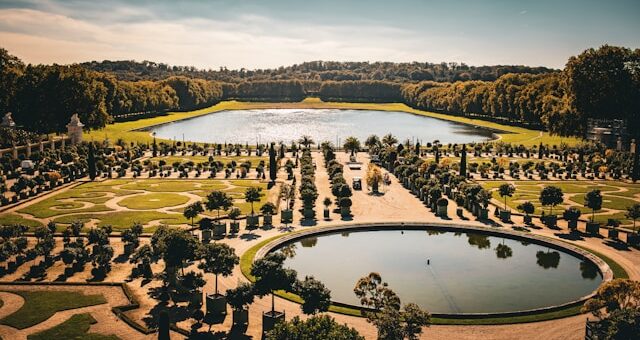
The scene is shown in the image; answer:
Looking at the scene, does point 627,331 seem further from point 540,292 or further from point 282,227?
point 282,227

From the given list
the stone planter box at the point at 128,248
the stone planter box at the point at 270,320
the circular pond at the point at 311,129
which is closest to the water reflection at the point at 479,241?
the stone planter box at the point at 270,320

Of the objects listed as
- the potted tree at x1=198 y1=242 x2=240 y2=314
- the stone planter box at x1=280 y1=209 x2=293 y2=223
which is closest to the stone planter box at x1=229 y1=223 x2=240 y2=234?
the stone planter box at x1=280 y1=209 x2=293 y2=223

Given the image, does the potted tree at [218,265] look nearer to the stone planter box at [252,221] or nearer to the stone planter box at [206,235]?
the stone planter box at [206,235]

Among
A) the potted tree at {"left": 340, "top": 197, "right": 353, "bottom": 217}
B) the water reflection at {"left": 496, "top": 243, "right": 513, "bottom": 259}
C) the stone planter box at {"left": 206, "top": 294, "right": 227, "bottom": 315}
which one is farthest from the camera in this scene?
the potted tree at {"left": 340, "top": 197, "right": 353, "bottom": 217}

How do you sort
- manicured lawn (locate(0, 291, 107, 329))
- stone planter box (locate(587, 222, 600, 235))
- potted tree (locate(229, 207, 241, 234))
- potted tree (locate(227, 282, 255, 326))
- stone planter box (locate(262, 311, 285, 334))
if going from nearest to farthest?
stone planter box (locate(262, 311, 285, 334)), potted tree (locate(227, 282, 255, 326)), manicured lawn (locate(0, 291, 107, 329)), stone planter box (locate(587, 222, 600, 235)), potted tree (locate(229, 207, 241, 234))

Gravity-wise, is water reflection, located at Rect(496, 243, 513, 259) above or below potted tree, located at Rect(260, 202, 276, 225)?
below

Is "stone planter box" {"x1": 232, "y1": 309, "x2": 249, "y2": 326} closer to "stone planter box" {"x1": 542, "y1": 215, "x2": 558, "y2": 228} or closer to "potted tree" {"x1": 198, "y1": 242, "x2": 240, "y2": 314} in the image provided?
"potted tree" {"x1": 198, "y1": 242, "x2": 240, "y2": 314}

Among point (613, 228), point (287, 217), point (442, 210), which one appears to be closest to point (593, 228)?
point (613, 228)

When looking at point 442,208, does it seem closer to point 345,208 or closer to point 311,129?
point 345,208
